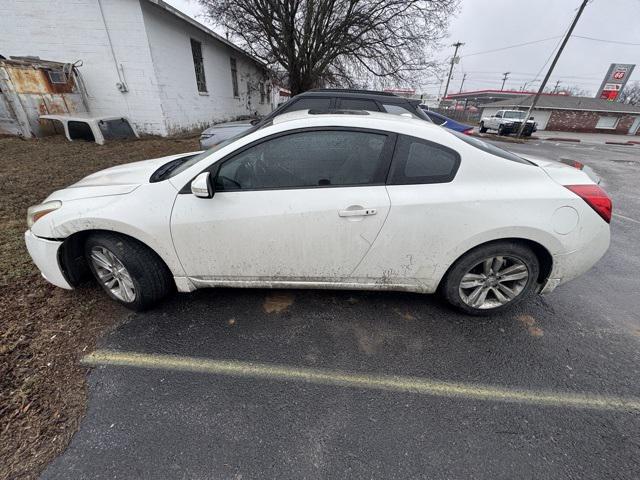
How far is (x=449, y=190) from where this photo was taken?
206 centimetres

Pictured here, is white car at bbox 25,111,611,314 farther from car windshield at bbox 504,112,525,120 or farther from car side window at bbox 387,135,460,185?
car windshield at bbox 504,112,525,120

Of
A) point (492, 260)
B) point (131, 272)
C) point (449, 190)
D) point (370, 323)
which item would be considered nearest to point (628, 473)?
point (492, 260)

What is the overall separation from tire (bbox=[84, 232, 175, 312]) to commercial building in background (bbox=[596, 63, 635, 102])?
2305 inches

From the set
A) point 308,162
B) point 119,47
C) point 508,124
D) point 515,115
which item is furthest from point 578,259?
point 515,115

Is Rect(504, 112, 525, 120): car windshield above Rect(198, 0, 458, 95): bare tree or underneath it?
underneath

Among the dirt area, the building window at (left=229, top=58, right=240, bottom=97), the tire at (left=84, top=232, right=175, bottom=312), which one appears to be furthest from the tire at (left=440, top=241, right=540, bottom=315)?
the building window at (left=229, top=58, right=240, bottom=97)

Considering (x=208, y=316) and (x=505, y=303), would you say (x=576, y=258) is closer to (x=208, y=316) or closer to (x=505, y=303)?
(x=505, y=303)

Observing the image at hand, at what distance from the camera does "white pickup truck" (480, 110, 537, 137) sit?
23234 millimetres

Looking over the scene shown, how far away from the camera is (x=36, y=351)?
2051mm

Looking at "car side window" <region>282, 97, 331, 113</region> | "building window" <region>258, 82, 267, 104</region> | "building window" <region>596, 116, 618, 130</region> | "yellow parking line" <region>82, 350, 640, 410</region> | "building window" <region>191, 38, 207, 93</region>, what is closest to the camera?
"yellow parking line" <region>82, 350, 640, 410</region>

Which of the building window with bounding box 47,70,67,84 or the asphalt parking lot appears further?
the building window with bounding box 47,70,67,84

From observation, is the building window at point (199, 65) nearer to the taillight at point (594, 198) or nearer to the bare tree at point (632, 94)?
the taillight at point (594, 198)

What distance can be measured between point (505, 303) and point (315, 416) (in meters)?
1.83

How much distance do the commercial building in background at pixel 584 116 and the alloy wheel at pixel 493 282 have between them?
41.2 meters
